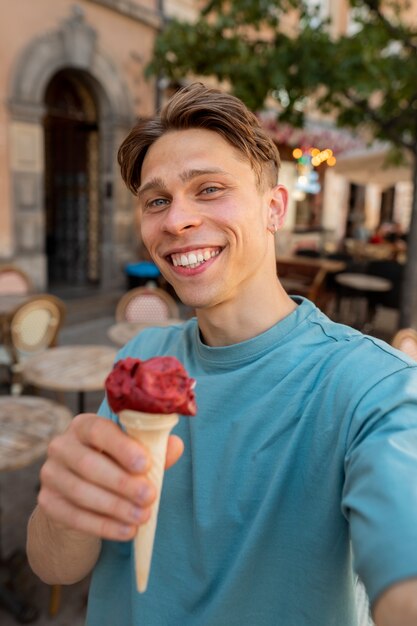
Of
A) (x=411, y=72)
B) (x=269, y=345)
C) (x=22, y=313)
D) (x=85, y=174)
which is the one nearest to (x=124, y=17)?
(x=85, y=174)

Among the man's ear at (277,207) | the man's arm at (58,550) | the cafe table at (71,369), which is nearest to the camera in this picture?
the man's arm at (58,550)

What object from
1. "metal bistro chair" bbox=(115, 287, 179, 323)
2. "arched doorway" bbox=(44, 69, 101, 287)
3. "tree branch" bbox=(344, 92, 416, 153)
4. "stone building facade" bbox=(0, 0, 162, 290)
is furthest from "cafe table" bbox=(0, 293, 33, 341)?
"tree branch" bbox=(344, 92, 416, 153)

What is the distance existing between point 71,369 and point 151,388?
9.52 ft

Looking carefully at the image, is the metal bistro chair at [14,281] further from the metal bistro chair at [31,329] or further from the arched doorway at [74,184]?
the arched doorway at [74,184]

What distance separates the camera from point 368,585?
0.74m

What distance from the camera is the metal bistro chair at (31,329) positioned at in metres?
4.37

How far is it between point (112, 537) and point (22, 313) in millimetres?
3883

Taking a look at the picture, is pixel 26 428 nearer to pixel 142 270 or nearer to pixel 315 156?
pixel 142 270

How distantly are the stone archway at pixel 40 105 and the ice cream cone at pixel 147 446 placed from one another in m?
7.24

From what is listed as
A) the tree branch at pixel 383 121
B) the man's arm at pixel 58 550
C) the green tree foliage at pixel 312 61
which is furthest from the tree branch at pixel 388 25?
the man's arm at pixel 58 550

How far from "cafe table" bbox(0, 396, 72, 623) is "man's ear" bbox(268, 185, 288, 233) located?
1729 mm

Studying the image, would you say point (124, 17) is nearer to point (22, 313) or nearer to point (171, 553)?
point (22, 313)

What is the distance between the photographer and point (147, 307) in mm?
5246

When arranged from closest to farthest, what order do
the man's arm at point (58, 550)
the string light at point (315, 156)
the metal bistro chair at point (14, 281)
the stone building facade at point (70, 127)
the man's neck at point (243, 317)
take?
the man's arm at point (58, 550) < the man's neck at point (243, 317) < the metal bistro chair at point (14, 281) < the stone building facade at point (70, 127) < the string light at point (315, 156)
